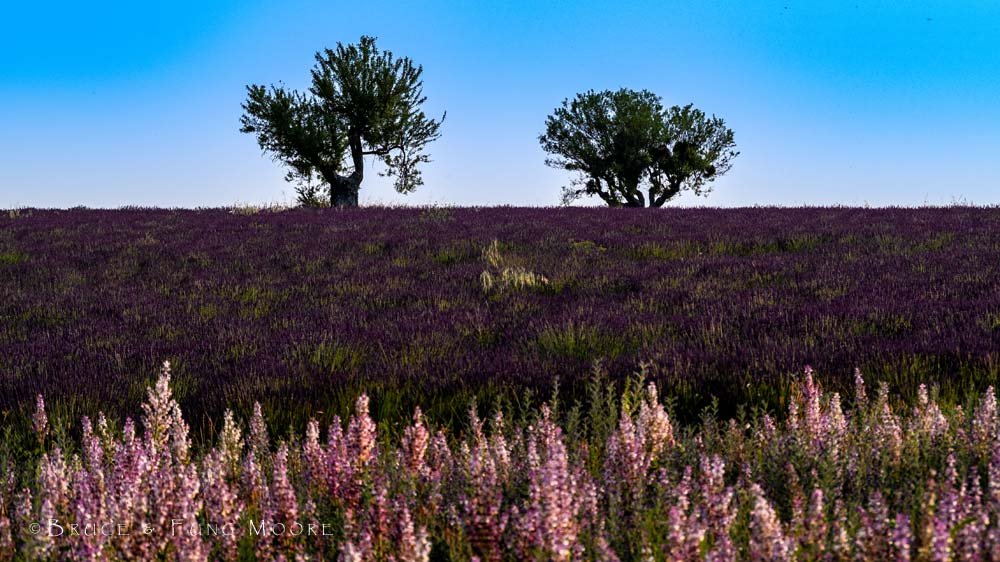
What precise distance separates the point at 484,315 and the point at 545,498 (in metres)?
5.36

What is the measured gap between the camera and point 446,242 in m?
13.8

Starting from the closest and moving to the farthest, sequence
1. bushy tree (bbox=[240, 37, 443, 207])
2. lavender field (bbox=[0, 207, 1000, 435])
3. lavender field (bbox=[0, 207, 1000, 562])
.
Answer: lavender field (bbox=[0, 207, 1000, 562]), lavender field (bbox=[0, 207, 1000, 435]), bushy tree (bbox=[240, 37, 443, 207])

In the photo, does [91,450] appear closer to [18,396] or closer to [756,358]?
[18,396]

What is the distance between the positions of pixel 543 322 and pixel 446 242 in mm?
7209

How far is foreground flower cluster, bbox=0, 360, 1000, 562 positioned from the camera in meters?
2.02

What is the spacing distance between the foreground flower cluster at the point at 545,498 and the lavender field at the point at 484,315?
0.82 metres

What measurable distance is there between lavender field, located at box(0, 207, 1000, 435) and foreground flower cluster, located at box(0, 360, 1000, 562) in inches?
32.3

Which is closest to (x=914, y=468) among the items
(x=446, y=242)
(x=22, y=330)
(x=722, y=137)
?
(x=22, y=330)

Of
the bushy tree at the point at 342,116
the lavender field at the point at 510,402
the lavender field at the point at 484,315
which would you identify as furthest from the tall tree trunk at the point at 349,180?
the lavender field at the point at 510,402

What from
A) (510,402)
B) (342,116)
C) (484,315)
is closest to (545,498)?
(510,402)

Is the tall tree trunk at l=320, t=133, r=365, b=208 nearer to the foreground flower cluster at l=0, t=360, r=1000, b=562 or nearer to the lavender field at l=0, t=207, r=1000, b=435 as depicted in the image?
the lavender field at l=0, t=207, r=1000, b=435

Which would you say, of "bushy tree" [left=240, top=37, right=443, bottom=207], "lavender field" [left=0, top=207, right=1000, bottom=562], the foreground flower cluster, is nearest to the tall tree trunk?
"bushy tree" [left=240, top=37, right=443, bottom=207]

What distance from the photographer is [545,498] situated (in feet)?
6.74

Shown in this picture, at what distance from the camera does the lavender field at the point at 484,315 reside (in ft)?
16.3
